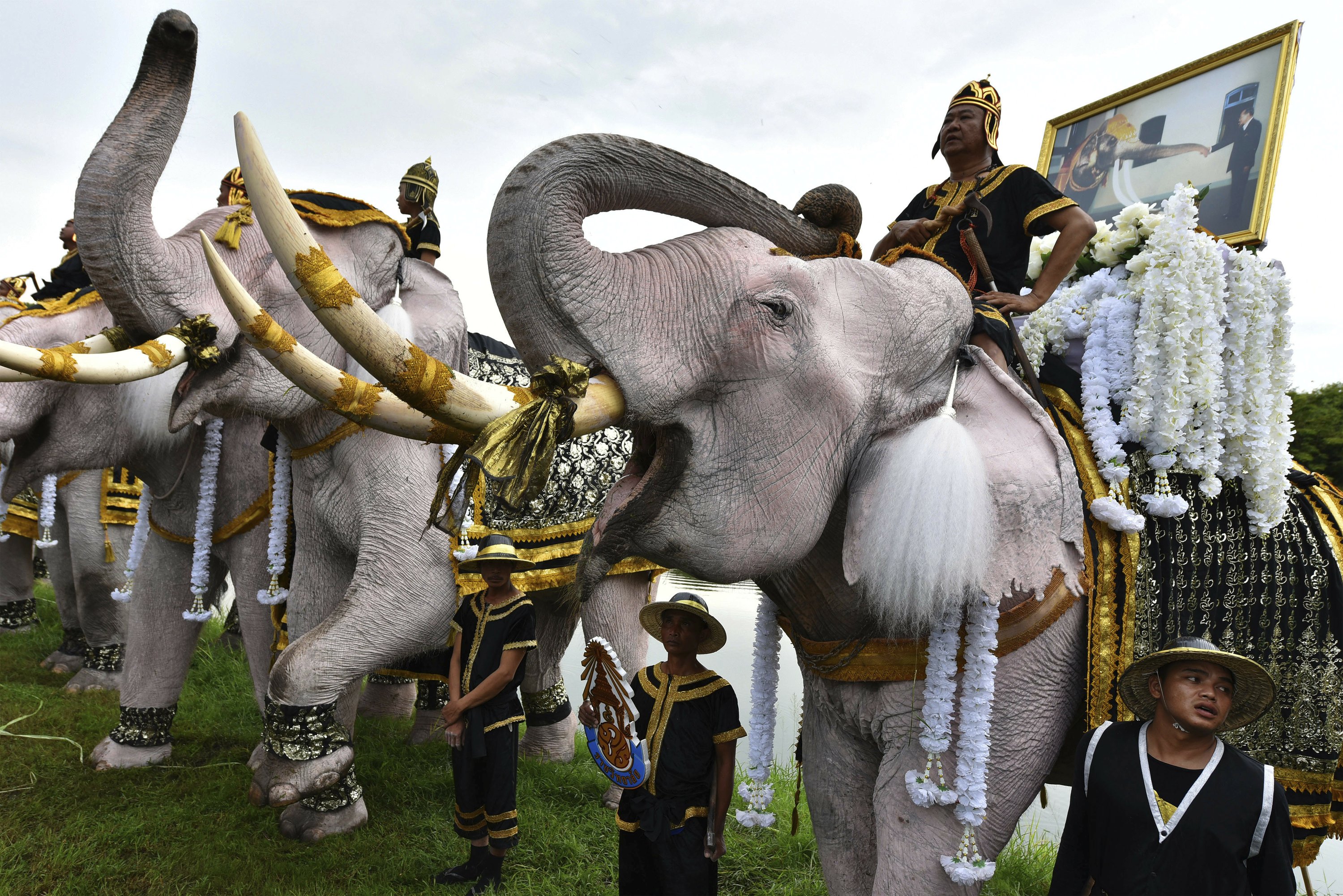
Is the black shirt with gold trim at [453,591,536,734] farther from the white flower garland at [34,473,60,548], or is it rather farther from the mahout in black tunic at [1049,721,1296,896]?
the white flower garland at [34,473,60,548]

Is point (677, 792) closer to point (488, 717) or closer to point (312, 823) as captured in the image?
point (488, 717)

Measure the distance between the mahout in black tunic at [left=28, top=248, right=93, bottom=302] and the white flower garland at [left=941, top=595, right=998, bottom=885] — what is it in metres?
6.17

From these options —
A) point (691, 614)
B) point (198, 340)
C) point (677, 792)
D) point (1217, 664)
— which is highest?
point (198, 340)

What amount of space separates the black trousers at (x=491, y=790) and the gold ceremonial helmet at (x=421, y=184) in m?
2.75

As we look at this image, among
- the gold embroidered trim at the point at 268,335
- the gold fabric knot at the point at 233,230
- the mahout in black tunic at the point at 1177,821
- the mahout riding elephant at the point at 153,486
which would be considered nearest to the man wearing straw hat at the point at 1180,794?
the mahout in black tunic at the point at 1177,821

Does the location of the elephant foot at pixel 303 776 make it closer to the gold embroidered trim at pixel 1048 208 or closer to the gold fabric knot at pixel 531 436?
the gold fabric knot at pixel 531 436

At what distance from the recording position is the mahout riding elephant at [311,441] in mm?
2951

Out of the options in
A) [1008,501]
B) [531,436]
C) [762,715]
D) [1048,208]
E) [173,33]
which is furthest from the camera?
[173,33]

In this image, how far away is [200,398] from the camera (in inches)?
123

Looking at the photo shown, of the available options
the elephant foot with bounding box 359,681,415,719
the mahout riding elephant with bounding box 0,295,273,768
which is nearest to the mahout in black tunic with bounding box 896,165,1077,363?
the mahout riding elephant with bounding box 0,295,273,768

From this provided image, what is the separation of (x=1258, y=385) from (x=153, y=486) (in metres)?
4.61

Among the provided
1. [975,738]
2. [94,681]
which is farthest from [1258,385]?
[94,681]

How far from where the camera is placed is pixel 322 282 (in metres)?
1.36

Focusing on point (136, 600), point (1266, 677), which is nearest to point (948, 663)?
point (1266, 677)
